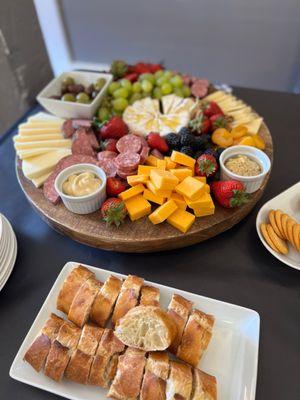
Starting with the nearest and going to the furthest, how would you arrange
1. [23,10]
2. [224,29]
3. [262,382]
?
[262,382], [23,10], [224,29]

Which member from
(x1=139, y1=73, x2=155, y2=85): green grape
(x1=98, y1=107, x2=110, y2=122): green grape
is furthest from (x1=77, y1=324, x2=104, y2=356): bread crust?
(x1=139, y1=73, x2=155, y2=85): green grape

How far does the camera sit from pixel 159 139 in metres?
1.39

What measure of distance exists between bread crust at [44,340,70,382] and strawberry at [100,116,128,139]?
3.14 ft

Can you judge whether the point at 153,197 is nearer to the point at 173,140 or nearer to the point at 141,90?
the point at 173,140

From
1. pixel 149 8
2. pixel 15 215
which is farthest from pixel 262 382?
pixel 149 8

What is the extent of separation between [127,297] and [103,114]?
3.41 feet

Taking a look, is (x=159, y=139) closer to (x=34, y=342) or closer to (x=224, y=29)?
(x=34, y=342)

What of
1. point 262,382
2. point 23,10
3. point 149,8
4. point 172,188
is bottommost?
point 262,382

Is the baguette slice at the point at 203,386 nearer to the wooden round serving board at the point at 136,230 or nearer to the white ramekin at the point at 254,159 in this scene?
the wooden round serving board at the point at 136,230

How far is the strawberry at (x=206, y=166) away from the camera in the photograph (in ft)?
4.00

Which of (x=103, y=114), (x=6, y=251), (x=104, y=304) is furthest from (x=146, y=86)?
(x=104, y=304)

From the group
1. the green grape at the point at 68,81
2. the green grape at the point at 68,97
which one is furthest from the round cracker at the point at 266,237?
the green grape at the point at 68,81

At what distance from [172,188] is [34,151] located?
0.68 metres

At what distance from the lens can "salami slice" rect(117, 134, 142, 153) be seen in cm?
135
